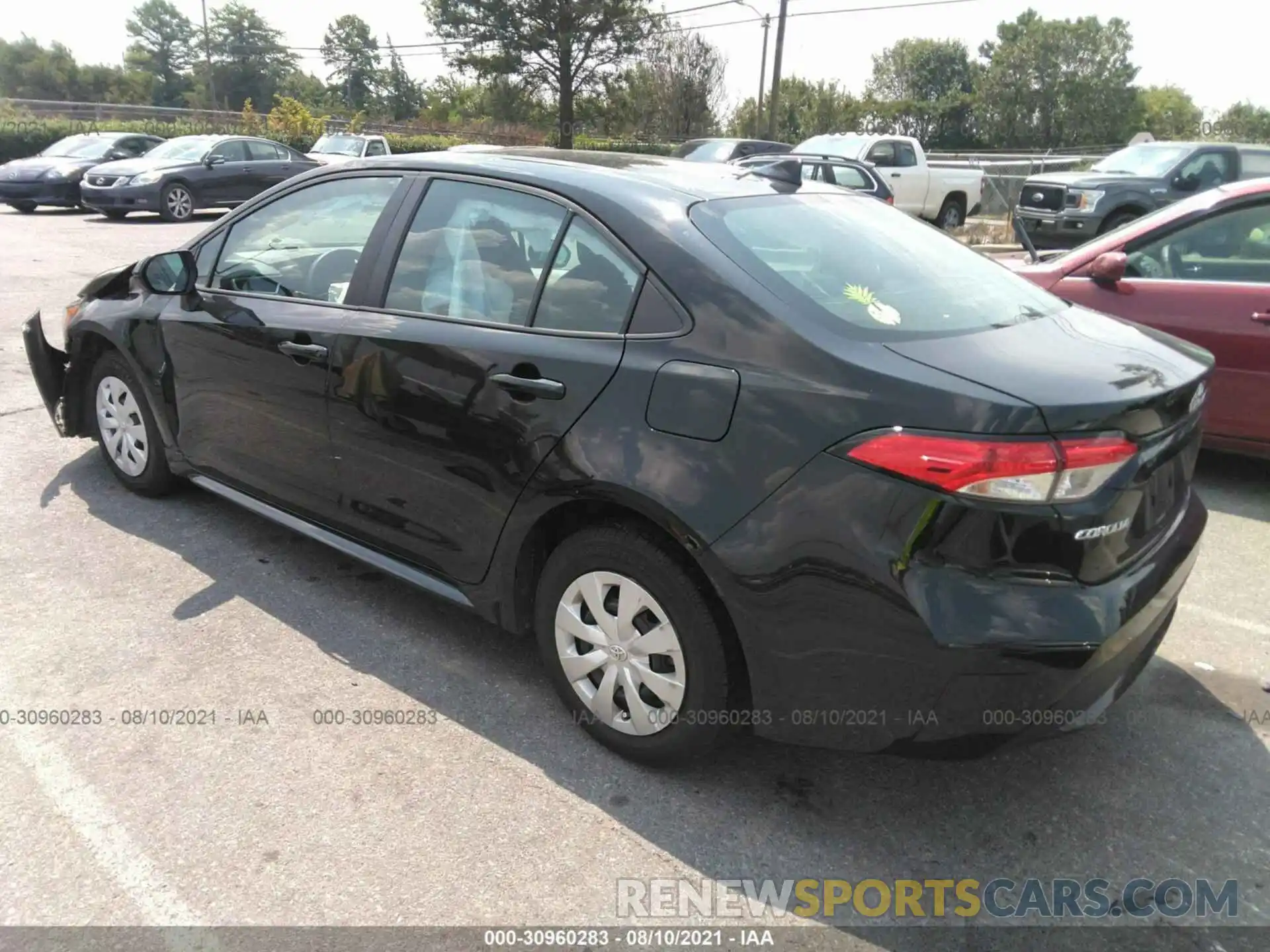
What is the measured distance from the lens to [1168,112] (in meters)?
90.1

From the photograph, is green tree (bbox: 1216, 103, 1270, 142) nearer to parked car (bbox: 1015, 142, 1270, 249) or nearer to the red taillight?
parked car (bbox: 1015, 142, 1270, 249)

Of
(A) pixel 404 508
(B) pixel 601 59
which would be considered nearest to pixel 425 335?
(A) pixel 404 508

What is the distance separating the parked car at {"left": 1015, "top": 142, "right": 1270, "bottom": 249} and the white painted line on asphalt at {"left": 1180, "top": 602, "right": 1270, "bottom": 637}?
1018 cm

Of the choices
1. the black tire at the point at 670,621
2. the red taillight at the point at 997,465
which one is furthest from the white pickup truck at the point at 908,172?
the red taillight at the point at 997,465

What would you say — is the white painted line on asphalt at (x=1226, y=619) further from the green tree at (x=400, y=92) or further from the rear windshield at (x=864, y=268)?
the green tree at (x=400, y=92)

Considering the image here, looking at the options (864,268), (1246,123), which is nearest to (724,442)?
(864,268)

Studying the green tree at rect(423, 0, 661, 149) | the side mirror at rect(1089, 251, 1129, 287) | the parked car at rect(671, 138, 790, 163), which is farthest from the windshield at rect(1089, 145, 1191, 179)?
the green tree at rect(423, 0, 661, 149)

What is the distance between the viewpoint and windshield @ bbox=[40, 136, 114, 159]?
62.3ft

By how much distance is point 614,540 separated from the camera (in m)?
2.62

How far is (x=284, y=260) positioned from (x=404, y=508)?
4.24 feet

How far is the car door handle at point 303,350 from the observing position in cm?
338

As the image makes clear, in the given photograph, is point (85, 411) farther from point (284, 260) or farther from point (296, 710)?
point (296, 710)

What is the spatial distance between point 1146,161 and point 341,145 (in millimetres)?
16797

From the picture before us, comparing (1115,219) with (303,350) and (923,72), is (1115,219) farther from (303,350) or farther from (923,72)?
(923,72)
